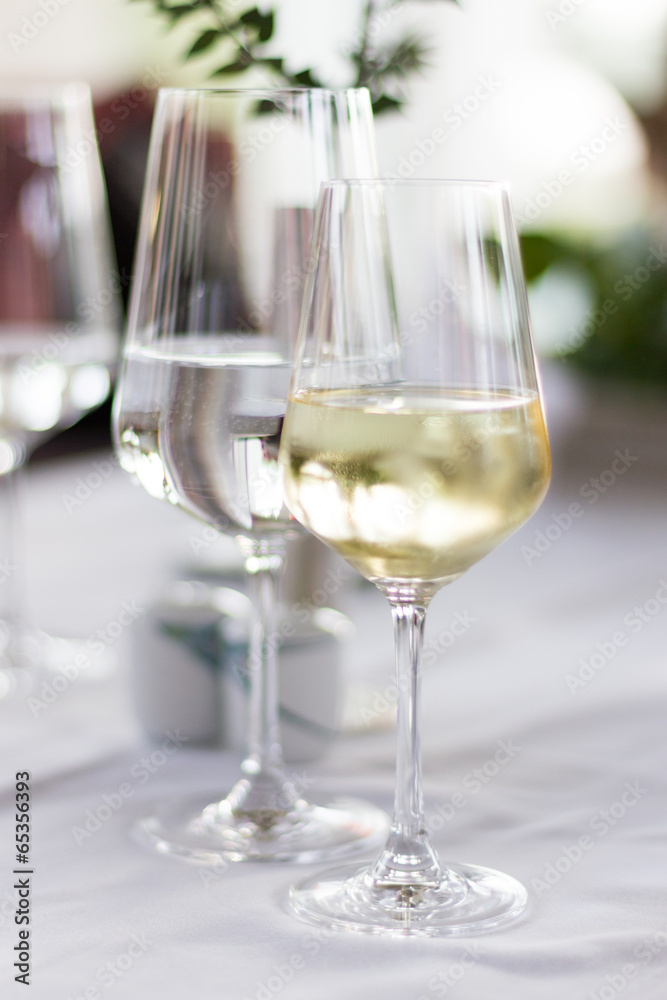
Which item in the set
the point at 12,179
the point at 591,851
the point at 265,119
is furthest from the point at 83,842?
the point at 12,179

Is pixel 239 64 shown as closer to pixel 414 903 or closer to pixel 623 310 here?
pixel 414 903

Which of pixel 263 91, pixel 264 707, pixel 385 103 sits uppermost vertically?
pixel 385 103

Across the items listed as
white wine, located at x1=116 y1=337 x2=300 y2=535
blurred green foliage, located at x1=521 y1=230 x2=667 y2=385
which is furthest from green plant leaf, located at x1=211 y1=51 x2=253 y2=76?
blurred green foliage, located at x1=521 y1=230 x2=667 y2=385

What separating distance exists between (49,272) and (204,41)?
0.28 meters

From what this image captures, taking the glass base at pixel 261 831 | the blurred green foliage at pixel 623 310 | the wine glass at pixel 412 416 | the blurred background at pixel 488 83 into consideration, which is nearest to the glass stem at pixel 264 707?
the glass base at pixel 261 831

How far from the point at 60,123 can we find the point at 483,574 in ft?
1.81

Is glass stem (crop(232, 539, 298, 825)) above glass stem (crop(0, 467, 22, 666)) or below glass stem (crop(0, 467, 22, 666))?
below

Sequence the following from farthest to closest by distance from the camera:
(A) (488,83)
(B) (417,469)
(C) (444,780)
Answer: (A) (488,83) → (C) (444,780) → (B) (417,469)

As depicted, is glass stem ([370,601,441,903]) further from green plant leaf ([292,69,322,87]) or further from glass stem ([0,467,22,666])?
glass stem ([0,467,22,666])

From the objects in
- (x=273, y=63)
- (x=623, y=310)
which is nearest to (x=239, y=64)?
(x=273, y=63)

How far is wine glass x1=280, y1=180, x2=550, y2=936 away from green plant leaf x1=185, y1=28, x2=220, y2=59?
23 cm

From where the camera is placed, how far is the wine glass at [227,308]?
68cm

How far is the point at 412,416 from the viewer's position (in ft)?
1.89

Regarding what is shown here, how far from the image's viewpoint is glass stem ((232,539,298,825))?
0.74 meters
